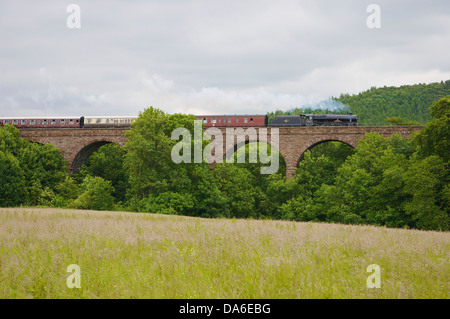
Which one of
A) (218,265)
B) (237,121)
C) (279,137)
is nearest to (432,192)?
(279,137)

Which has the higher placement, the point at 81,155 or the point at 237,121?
the point at 237,121

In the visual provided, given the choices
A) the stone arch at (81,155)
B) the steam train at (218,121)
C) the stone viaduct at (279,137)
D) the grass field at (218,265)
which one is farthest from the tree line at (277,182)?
the grass field at (218,265)

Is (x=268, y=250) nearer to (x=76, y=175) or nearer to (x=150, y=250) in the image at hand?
(x=150, y=250)

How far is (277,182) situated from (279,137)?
853 cm

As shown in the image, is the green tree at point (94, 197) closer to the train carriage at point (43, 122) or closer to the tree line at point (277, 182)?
the tree line at point (277, 182)

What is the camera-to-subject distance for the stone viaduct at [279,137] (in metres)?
44.2

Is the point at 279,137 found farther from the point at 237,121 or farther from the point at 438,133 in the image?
the point at 438,133

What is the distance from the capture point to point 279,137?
4509cm

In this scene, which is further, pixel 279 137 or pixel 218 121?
pixel 218 121

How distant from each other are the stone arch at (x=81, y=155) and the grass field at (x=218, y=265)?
4036cm

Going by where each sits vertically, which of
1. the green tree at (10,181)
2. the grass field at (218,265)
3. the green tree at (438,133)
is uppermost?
the green tree at (438,133)

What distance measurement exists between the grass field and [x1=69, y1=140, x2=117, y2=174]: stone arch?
132ft

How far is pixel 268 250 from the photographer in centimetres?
772
